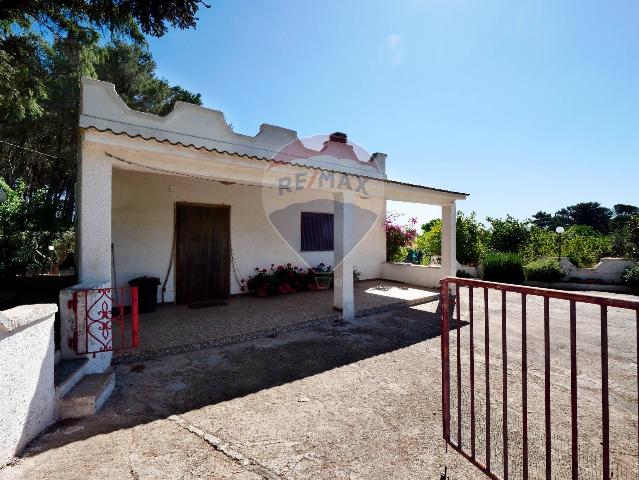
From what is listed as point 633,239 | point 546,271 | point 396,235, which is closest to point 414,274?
point 396,235

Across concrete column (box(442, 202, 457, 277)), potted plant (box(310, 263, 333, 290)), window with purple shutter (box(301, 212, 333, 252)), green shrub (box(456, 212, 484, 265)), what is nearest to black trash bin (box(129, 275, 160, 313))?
window with purple shutter (box(301, 212, 333, 252))

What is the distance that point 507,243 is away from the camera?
51.2 ft

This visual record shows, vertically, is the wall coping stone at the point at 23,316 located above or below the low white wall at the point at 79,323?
above

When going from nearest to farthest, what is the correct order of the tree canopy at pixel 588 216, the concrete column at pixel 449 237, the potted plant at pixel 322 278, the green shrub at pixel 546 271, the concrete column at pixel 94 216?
1. the concrete column at pixel 94 216
2. the concrete column at pixel 449 237
3. the potted plant at pixel 322 278
4. the green shrub at pixel 546 271
5. the tree canopy at pixel 588 216

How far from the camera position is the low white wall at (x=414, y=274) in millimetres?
10695

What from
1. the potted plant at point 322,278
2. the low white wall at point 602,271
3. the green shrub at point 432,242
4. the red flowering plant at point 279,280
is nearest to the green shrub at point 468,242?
the green shrub at point 432,242

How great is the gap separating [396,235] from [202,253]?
753cm

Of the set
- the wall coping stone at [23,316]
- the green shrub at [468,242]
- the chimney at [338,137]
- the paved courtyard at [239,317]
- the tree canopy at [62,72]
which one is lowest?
the paved courtyard at [239,317]

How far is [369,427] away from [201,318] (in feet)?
15.0

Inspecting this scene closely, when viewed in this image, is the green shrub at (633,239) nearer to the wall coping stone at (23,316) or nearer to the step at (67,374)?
the step at (67,374)

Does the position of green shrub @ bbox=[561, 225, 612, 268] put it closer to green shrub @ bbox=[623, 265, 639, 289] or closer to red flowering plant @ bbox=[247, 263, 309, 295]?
green shrub @ bbox=[623, 265, 639, 289]

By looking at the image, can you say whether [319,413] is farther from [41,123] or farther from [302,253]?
[41,123]

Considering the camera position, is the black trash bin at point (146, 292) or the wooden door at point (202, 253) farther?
the wooden door at point (202, 253)

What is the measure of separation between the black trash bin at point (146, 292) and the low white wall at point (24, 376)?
411 centimetres
